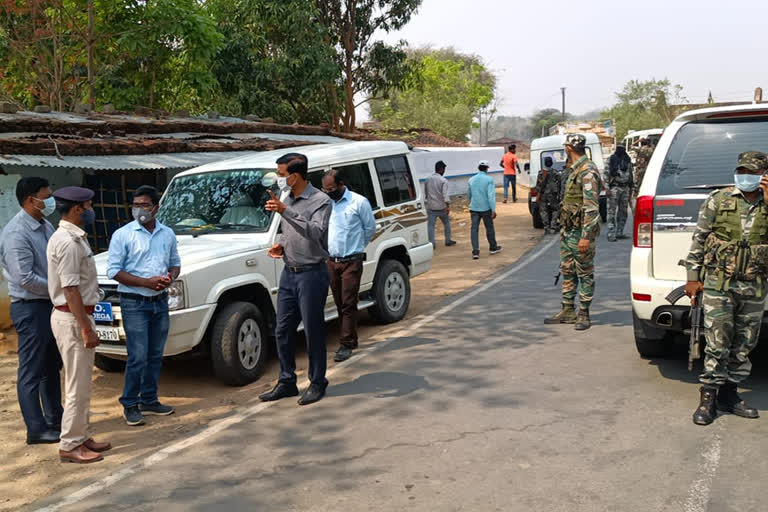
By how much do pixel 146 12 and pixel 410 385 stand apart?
15.2 m

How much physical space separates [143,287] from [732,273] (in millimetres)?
4232

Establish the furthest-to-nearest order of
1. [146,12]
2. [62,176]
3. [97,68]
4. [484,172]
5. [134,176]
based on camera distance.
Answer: [97,68]
[146,12]
[484,172]
[134,176]
[62,176]

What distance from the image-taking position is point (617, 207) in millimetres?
15273

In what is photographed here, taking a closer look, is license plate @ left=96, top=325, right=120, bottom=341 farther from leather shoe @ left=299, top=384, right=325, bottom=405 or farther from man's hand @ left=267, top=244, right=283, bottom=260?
leather shoe @ left=299, top=384, right=325, bottom=405

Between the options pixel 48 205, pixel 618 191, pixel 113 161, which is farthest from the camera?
pixel 618 191

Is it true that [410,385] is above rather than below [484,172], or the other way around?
below

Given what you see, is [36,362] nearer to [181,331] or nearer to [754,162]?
[181,331]

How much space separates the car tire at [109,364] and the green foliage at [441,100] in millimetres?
28198

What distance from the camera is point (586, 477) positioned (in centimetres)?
430

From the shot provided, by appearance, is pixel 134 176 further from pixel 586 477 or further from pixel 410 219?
pixel 586 477

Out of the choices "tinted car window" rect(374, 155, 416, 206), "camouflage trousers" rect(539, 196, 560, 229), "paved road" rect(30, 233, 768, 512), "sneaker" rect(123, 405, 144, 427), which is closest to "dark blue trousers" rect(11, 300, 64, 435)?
"sneaker" rect(123, 405, 144, 427)

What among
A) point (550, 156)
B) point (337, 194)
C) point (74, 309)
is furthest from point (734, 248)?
point (550, 156)

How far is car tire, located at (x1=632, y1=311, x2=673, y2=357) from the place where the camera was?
603 centimetres

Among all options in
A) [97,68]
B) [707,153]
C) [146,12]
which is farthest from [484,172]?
[97,68]
